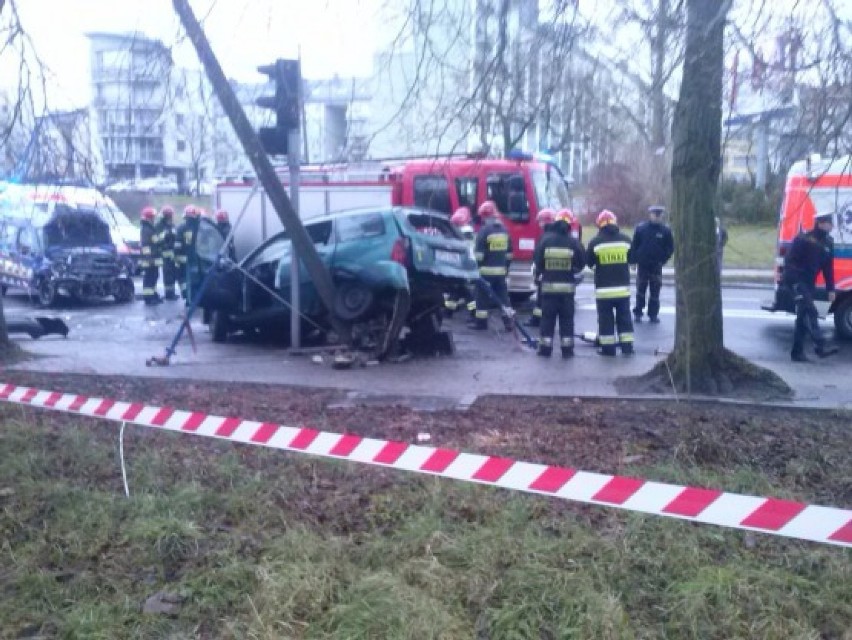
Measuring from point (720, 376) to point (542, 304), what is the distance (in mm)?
3140

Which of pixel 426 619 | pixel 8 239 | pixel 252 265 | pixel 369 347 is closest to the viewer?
pixel 426 619

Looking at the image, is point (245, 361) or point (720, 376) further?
point (245, 361)

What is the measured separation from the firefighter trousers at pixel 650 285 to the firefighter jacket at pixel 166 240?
344 inches

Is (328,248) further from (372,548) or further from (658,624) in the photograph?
(658,624)

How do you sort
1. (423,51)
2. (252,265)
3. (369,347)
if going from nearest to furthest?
(423,51) < (369,347) < (252,265)

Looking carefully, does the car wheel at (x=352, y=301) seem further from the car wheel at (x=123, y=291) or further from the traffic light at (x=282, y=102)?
the car wheel at (x=123, y=291)

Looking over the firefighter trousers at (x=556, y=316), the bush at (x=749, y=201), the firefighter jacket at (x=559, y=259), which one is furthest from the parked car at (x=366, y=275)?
the bush at (x=749, y=201)

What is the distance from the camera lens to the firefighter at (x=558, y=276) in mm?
11188

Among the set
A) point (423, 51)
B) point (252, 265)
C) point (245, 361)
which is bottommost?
point (245, 361)

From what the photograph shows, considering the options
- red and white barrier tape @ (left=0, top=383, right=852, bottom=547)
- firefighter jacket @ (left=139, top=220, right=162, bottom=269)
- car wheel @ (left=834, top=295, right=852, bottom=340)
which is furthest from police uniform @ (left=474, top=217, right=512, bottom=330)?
red and white barrier tape @ (left=0, top=383, right=852, bottom=547)

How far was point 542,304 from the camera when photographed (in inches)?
451

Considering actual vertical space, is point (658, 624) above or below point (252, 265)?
below

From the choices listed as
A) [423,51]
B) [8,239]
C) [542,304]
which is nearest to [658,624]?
[423,51]

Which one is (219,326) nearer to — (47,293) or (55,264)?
(55,264)
